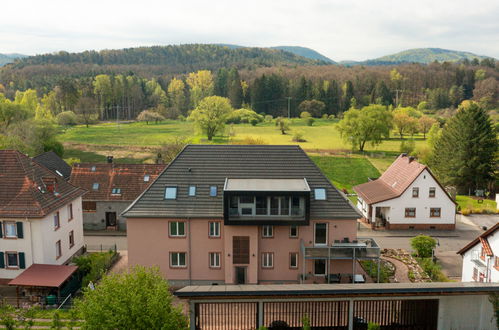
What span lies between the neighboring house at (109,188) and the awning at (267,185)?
1620 cm

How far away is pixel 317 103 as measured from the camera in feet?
432

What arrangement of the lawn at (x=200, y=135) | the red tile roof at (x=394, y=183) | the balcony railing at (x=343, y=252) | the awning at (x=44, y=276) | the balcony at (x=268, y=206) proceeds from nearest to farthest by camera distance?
the awning at (x=44, y=276)
the balcony at (x=268, y=206)
the balcony railing at (x=343, y=252)
the red tile roof at (x=394, y=183)
the lawn at (x=200, y=135)

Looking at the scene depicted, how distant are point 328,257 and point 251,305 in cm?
779

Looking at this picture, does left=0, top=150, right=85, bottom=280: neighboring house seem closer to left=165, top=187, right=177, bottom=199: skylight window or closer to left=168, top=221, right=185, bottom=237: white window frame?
left=165, top=187, right=177, bottom=199: skylight window

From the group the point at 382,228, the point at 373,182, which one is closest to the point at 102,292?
the point at 382,228

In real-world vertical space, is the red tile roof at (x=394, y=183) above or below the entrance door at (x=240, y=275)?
above

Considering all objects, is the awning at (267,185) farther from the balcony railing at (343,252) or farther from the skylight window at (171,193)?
the balcony railing at (343,252)

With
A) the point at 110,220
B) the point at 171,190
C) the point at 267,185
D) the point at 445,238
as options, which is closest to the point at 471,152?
the point at 445,238

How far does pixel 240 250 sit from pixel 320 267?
543 centimetres

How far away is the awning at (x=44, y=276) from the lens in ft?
84.2

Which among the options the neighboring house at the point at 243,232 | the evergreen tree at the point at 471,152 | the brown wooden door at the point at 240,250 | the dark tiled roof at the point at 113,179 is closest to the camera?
the neighboring house at the point at 243,232

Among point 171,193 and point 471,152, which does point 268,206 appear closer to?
point 171,193

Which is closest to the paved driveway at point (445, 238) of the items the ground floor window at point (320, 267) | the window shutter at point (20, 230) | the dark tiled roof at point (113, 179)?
the ground floor window at point (320, 267)

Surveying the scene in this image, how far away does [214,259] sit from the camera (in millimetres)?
28234
